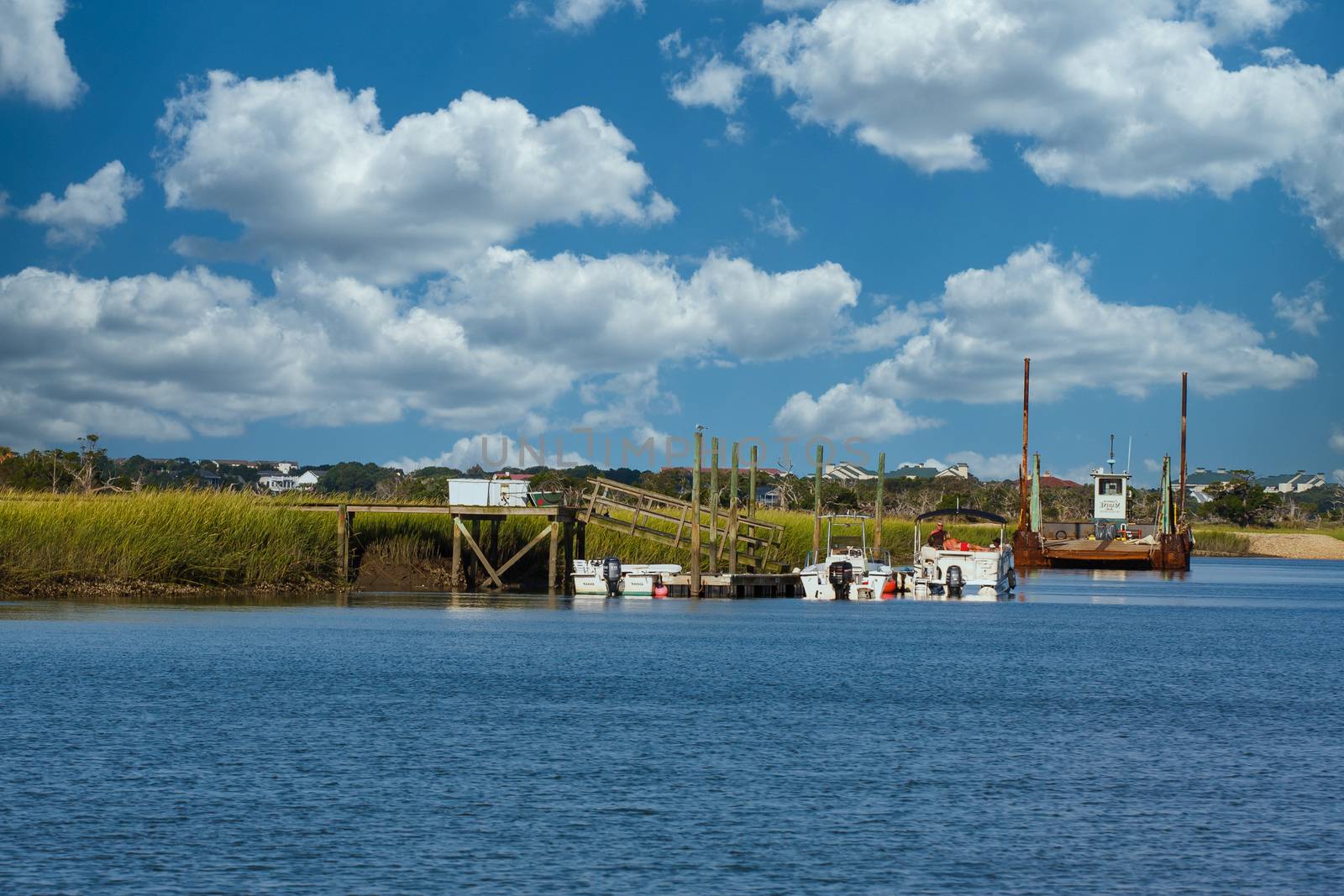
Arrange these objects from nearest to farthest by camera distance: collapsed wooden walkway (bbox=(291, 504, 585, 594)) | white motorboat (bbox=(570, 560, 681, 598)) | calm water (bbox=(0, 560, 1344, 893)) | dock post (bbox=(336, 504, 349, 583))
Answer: calm water (bbox=(0, 560, 1344, 893)), dock post (bbox=(336, 504, 349, 583)), collapsed wooden walkway (bbox=(291, 504, 585, 594)), white motorboat (bbox=(570, 560, 681, 598))

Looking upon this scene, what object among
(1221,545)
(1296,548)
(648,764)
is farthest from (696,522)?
(1296,548)

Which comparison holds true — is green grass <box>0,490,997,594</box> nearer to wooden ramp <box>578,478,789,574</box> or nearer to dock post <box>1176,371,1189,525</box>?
wooden ramp <box>578,478,789,574</box>

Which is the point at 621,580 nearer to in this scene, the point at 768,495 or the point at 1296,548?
the point at 1296,548

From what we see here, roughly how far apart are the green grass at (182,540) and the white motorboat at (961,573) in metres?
22.9

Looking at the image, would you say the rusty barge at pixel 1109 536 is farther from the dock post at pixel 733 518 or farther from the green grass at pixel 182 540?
the green grass at pixel 182 540

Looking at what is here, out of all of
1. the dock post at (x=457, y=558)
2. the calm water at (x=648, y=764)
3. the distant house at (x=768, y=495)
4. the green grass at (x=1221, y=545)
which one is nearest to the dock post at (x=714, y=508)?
the dock post at (x=457, y=558)

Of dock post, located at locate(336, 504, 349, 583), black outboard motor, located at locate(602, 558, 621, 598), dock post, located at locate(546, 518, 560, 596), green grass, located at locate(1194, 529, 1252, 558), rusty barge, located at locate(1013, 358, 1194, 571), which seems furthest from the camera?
green grass, located at locate(1194, 529, 1252, 558)

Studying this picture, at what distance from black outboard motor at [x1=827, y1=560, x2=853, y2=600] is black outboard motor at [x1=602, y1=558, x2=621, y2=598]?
9.63 meters

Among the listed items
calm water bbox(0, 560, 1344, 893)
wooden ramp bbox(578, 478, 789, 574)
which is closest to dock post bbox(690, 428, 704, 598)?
wooden ramp bbox(578, 478, 789, 574)

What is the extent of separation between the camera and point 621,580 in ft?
210

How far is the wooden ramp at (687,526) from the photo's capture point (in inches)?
2635

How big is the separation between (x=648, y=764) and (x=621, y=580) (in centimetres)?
4232

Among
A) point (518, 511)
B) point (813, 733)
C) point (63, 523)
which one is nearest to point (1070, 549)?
point (518, 511)

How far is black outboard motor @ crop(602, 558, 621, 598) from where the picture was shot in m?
63.1
